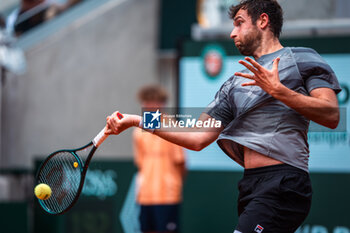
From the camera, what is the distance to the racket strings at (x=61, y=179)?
120 inches

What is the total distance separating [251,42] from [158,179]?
11.2 ft

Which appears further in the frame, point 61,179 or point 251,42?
point 61,179

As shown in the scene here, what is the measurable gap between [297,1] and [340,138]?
195 centimetres

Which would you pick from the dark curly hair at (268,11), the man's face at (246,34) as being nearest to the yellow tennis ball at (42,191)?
the man's face at (246,34)

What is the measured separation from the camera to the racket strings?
3.04 metres

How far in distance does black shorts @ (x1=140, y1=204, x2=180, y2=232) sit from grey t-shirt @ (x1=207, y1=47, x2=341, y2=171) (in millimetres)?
3240

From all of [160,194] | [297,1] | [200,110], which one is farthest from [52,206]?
[297,1]

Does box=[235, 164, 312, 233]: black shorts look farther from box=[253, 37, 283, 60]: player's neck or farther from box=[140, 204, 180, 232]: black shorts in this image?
box=[140, 204, 180, 232]: black shorts

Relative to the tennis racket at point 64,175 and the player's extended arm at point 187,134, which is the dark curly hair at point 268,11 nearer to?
the player's extended arm at point 187,134

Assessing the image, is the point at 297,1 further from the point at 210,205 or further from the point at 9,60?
the point at 9,60

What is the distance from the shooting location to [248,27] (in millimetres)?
2910

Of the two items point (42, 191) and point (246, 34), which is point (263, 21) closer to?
point (246, 34)

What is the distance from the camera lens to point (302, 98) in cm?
259

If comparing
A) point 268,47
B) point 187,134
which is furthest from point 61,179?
point 268,47
